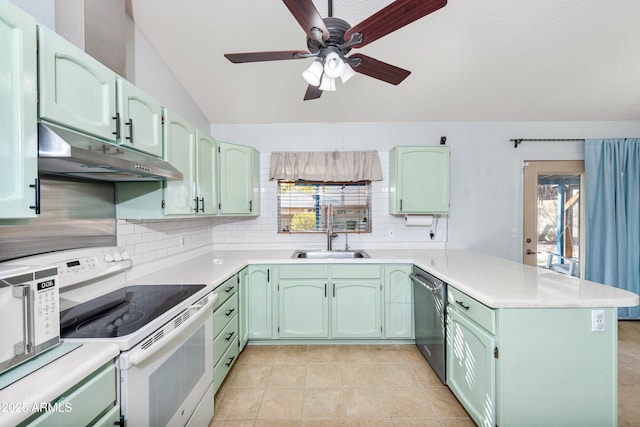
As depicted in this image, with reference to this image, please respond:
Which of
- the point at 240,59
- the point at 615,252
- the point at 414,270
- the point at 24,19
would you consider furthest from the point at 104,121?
the point at 615,252

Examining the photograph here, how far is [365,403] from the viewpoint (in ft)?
6.20

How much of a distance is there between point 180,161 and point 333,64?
130 cm

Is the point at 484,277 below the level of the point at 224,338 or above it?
above

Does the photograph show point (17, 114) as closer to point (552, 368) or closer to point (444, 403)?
point (552, 368)

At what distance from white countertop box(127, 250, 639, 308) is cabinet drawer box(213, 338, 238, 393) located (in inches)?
23.3

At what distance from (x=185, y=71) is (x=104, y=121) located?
1.56 metres

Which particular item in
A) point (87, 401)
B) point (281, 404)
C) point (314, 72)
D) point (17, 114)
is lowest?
point (281, 404)

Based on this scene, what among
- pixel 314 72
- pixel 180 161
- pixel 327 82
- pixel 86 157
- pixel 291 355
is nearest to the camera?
pixel 86 157

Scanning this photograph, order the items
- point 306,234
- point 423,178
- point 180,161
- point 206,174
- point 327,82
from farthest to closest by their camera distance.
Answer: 1. point 306,234
2. point 423,178
3. point 206,174
4. point 180,161
5. point 327,82

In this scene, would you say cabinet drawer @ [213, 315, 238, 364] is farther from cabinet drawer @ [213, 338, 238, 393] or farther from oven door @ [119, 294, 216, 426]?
oven door @ [119, 294, 216, 426]

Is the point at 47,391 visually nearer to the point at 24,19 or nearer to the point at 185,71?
the point at 24,19

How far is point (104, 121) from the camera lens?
1.23 m

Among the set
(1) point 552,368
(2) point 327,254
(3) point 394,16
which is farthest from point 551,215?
(3) point 394,16

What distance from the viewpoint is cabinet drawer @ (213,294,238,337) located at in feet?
6.08
